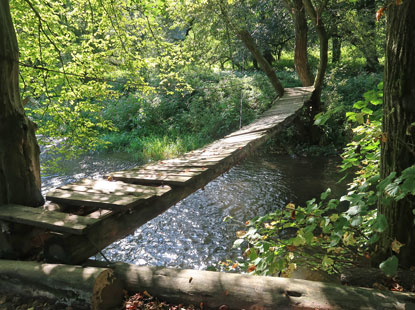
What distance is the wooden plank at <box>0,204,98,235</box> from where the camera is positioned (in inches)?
70.9

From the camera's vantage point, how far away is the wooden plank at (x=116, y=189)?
2342 mm

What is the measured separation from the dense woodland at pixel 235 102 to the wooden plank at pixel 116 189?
0.33m

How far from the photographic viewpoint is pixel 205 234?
14.9 ft

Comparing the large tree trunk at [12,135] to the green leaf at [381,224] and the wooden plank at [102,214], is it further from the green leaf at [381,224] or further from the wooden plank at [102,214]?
the green leaf at [381,224]

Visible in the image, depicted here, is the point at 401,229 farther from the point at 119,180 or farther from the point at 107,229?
the point at 119,180

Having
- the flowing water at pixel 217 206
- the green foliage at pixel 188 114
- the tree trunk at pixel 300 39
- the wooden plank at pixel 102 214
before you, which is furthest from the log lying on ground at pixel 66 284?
the green foliage at pixel 188 114

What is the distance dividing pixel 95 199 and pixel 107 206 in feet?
0.52

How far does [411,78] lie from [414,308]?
1.24 meters

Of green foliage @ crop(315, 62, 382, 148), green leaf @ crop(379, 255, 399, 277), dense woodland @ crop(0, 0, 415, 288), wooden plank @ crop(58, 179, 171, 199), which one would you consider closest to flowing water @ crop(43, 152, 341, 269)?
dense woodland @ crop(0, 0, 415, 288)

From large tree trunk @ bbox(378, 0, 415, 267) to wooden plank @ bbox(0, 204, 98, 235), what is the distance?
6.24ft

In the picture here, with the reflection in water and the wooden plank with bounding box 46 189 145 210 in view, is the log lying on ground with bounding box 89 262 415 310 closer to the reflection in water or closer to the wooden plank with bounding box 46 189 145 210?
the wooden plank with bounding box 46 189 145 210

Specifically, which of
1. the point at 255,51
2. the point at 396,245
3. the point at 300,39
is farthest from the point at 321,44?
the point at 396,245

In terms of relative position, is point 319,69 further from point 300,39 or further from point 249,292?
point 249,292

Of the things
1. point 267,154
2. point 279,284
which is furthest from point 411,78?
point 267,154
